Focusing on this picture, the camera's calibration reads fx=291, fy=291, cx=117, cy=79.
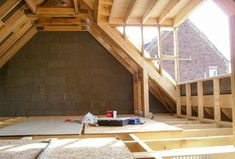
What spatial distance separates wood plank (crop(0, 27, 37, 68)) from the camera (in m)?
7.07

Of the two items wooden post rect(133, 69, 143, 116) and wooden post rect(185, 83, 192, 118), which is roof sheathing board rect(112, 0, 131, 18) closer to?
wooden post rect(133, 69, 143, 116)

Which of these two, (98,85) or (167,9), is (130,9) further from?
(98,85)

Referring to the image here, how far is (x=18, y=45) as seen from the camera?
7.21 meters

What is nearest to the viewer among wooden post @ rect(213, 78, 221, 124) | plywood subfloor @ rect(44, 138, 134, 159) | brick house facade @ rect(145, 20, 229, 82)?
plywood subfloor @ rect(44, 138, 134, 159)

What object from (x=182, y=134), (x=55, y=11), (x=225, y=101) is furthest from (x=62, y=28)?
(x=182, y=134)

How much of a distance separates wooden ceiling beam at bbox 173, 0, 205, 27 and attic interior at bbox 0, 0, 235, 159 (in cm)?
2

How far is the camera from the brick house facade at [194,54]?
13.4m

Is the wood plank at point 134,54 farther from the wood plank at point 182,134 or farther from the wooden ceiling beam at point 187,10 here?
the wood plank at point 182,134

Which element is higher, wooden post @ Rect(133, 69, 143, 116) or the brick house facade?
the brick house facade

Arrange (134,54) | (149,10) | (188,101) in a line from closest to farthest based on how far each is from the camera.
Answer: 1. (149,10)
2. (188,101)
3. (134,54)

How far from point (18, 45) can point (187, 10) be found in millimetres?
4189

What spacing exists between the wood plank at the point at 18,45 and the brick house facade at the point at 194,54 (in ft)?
21.5

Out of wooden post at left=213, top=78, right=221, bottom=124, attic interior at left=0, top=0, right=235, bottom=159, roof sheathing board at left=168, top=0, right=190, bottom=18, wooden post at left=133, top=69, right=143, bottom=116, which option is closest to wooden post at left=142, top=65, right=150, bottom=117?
attic interior at left=0, top=0, right=235, bottom=159

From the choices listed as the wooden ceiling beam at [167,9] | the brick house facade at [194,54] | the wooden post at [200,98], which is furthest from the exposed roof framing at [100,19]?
the brick house facade at [194,54]
